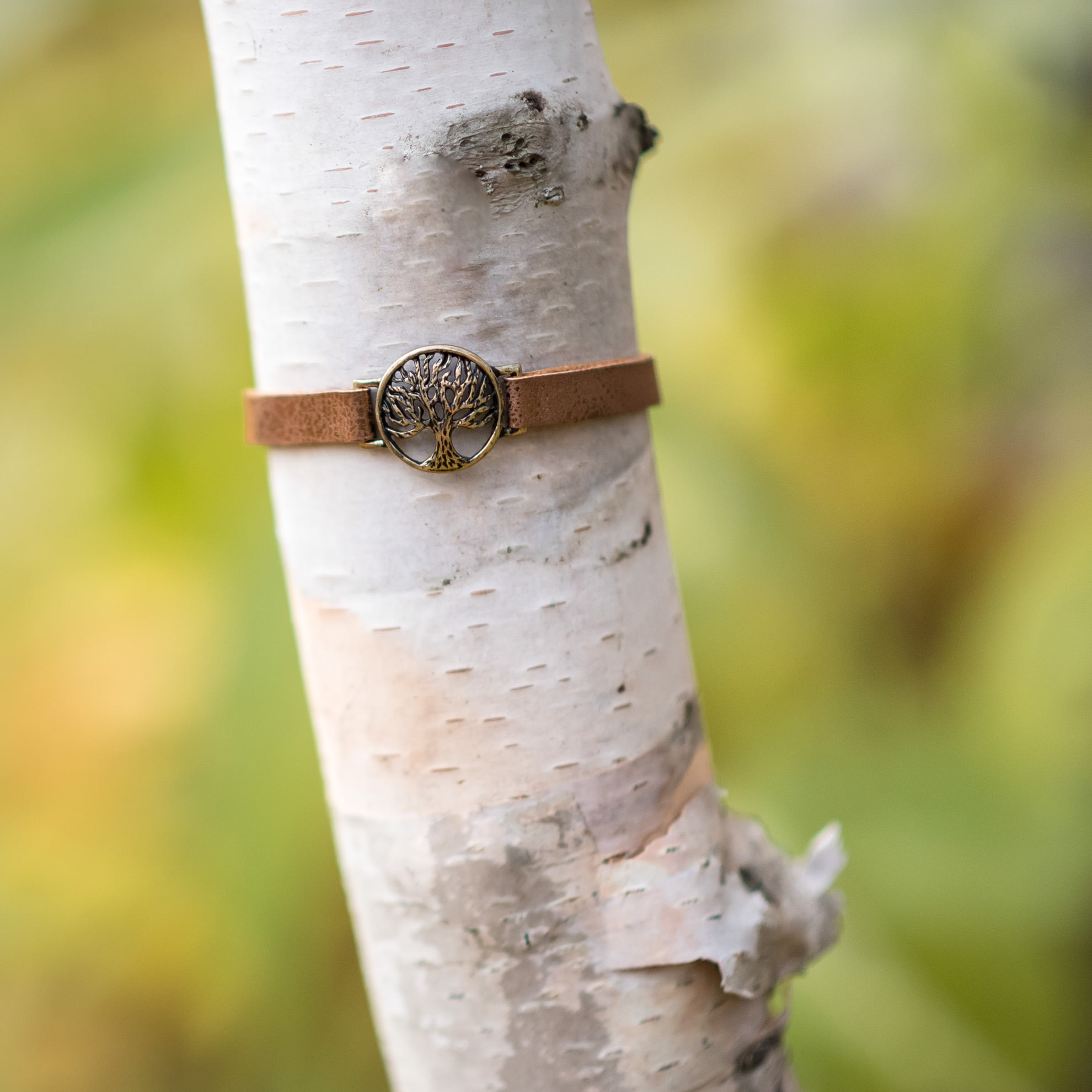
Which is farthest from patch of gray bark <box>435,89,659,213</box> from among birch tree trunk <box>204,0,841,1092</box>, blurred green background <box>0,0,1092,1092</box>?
blurred green background <box>0,0,1092,1092</box>

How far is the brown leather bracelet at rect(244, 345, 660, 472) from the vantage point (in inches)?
16.1

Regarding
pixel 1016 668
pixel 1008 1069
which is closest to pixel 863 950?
pixel 1008 1069

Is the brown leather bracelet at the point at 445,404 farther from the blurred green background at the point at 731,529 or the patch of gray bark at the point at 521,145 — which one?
the blurred green background at the point at 731,529

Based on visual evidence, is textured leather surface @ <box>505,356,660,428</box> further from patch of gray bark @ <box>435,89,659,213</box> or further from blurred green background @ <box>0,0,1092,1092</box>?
blurred green background @ <box>0,0,1092,1092</box>

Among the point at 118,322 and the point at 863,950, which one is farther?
the point at 118,322

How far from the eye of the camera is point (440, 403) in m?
0.41

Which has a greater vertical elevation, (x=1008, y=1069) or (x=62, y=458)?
(x=62, y=458)

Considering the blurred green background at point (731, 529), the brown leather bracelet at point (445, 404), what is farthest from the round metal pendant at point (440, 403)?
the blurred green background at point (731, 529)

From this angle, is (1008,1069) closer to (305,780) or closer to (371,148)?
(305,780)

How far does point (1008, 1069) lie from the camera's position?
1.35m

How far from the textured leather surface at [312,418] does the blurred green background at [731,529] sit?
3.47ft

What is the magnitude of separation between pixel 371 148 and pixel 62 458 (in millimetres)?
1308

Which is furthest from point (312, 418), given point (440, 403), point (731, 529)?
point (731, 529)

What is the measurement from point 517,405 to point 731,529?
3.83 ft
